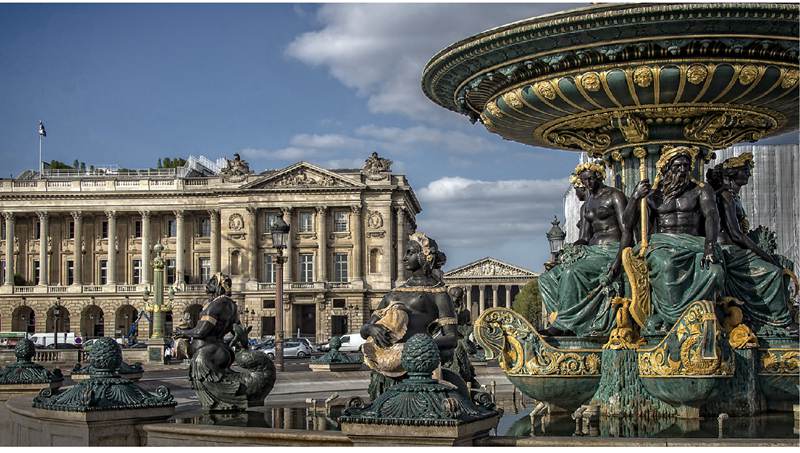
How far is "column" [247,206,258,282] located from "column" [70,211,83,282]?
49.9ft

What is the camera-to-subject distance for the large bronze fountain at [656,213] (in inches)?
342

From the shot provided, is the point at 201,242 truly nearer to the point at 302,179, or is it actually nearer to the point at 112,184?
the point at 112,184

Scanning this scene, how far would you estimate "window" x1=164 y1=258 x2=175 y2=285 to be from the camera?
9188cm

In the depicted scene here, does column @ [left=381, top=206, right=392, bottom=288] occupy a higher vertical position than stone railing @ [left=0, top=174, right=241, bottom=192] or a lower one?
lower

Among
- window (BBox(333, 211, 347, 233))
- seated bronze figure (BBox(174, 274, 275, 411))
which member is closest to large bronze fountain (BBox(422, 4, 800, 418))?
seated bronze figure (BBox(174, 274, 275, 411))

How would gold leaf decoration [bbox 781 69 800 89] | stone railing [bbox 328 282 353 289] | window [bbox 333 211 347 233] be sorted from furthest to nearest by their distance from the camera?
window [bbox 333 211 347 233] < stone railing [bbox 328 282 353 289] < gold leaf decoration [bbox 781 69 800 89]

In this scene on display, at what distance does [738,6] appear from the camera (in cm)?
841

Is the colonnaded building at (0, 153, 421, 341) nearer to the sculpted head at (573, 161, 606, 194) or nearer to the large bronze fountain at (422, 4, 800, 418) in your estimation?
the sculpted head at (573, 161, 606, 194)

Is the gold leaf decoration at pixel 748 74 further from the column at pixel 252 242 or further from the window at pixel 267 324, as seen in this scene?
the column at pixel 252 242

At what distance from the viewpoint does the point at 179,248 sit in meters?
90.6

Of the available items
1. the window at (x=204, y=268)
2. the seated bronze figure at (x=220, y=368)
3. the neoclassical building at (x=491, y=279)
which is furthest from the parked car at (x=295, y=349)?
the neoclassical building at (x=491, y=279)

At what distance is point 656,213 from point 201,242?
3314 inches

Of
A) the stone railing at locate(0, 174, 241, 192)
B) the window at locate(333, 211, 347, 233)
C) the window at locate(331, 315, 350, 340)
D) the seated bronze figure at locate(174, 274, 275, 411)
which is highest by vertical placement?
the stone railing at locate(0, 174, 241, 192)

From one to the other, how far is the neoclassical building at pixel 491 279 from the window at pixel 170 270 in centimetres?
4125
